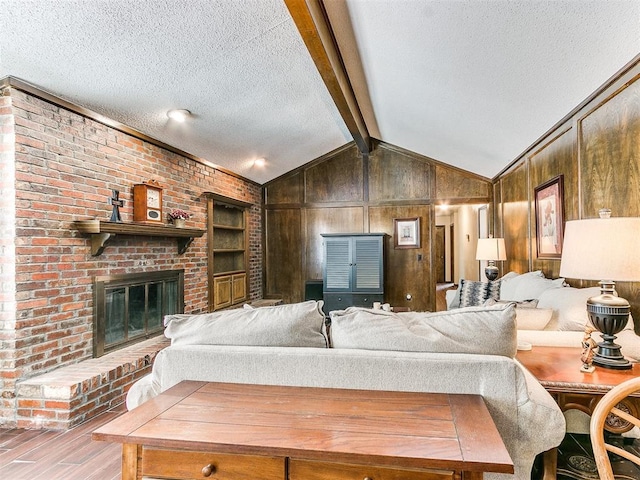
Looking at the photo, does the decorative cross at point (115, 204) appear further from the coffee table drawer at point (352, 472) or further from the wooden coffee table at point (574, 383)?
the wooden coffee table at point (574, 383)

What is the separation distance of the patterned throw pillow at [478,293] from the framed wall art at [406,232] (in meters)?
2.00

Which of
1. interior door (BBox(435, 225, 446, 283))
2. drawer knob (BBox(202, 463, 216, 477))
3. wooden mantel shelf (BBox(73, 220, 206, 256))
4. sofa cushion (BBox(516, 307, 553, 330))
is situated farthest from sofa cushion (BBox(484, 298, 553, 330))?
interior door (BBox(435, 225, 446, 283))

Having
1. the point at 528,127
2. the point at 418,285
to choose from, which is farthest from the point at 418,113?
the point at 418,285

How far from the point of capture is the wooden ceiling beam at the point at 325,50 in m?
2.45

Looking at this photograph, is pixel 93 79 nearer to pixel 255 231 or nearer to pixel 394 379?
pixel 394 379

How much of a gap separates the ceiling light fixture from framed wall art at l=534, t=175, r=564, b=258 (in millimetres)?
3406

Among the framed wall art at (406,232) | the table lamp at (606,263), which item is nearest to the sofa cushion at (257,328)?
the table lamp at (606,263)

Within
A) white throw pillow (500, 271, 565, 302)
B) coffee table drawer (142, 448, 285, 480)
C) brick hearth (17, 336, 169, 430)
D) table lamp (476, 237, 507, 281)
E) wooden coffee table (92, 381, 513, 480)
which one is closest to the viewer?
wooden coffee table (92, 381, 513, 480)

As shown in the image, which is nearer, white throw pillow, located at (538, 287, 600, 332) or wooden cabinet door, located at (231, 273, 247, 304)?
white throw pillow, located at (538, 287, 600, 332)

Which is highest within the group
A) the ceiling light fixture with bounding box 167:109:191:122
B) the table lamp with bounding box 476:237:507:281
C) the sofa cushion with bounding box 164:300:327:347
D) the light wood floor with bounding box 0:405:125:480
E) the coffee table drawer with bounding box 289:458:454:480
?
the ceiling light fixture with bounding box 167:109:191:122

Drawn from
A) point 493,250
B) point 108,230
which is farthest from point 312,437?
point 493,250

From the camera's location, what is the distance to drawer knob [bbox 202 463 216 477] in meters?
1.19

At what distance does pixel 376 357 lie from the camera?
152 centimetres

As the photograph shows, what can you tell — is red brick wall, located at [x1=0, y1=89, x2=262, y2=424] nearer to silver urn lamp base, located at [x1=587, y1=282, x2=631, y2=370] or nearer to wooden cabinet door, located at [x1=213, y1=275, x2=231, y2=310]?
wooden cabinet door, located at [x1=213, y1=275, x2=231, y2=310]
